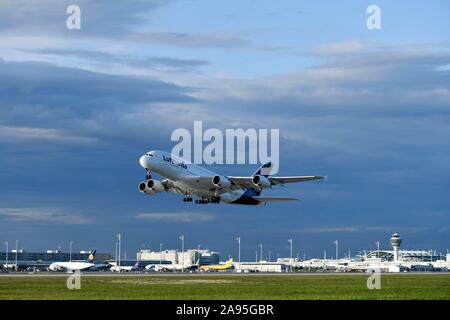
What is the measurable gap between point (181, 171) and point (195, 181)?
359 cm

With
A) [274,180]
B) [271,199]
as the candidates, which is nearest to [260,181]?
[274,180]

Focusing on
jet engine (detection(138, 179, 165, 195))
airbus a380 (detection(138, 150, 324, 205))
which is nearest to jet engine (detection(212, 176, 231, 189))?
airbus a380 (detection(138, 150, 324, 205))

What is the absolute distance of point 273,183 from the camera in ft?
392

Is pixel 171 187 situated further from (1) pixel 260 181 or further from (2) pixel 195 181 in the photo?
(1) pixel 260 181

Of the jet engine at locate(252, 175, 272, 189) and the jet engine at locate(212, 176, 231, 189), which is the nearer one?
the jet engine at locate(252, 175, 272, 189)

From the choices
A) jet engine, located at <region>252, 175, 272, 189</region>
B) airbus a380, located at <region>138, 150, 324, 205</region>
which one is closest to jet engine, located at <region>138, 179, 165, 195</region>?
airbus a380, located at <region>138, 150, 324, 205</region>

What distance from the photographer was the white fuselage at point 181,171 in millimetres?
110875

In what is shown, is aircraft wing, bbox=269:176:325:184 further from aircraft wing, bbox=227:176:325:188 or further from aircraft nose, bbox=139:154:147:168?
aircraft nose, bbox=139:154:147:168

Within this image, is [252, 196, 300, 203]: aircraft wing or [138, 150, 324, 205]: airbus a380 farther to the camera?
[252, 196, 300, 203]: aircraft wing

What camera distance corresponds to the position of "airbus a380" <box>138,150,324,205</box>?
112m

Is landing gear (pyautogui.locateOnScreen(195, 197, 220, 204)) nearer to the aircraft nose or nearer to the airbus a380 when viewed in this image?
the airbus a380
